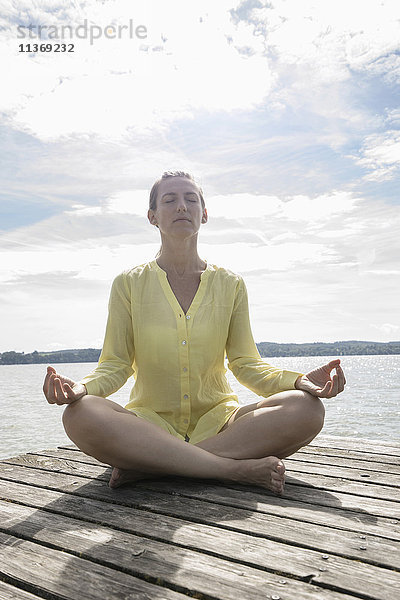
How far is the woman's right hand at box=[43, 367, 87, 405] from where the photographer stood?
109 inches

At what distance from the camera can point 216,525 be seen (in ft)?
8.04

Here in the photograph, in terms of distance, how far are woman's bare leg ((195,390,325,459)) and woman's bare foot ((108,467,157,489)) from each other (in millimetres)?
413

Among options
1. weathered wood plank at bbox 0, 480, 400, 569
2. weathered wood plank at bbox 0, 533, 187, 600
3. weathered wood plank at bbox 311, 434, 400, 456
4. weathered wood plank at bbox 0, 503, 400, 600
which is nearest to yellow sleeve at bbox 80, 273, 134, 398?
weathered wood plank at bbox 0, 480, 400, 569

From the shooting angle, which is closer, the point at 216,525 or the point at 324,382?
the point at 216,525

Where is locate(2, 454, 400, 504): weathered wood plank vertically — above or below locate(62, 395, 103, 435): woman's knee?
below

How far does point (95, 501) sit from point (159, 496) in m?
0.34

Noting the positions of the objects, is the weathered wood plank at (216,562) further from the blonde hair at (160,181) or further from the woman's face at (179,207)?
the blonde hair at (160,181)

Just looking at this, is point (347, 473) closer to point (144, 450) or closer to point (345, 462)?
point (345, 462)

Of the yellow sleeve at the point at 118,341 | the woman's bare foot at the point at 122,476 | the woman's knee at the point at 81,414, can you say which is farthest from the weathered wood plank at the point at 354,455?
the woman's knee at the point at 81,414

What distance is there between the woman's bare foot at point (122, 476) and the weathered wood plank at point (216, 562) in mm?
606

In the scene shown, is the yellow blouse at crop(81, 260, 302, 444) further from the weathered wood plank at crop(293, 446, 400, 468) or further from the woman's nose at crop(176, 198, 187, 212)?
the weathered wood plank at crop(293, 446, 400, 468)


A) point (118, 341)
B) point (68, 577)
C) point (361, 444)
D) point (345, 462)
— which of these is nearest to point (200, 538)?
point (68, 577)

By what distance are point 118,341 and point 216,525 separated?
143 centimetres

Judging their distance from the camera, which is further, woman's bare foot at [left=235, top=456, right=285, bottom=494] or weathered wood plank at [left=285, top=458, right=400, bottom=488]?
weathered wood plank at [left=285, top=458, right=400, bottom=488]
